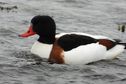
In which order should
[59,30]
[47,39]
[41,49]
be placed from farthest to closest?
[59,30] → [47,39] → [41,49]

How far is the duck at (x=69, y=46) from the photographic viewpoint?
13695mm

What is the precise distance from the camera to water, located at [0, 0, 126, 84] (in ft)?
41.0

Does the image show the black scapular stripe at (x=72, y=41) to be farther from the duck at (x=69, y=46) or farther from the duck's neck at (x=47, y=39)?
the duck's neck at (x=47, y=39)

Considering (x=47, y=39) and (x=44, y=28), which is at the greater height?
(x=44, y=28)

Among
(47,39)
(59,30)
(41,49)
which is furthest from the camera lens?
(59,30)

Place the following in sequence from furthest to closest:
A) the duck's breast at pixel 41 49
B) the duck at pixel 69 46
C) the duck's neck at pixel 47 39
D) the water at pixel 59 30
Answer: the duck's neck at pixel 47 39
the duck's breast at pixel 41 49
the duck at pixel 69 46
the water at pixel 59 30

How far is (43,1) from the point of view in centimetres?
1952

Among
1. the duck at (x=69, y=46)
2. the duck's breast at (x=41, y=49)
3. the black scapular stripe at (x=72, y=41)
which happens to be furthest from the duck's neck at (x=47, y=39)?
the black scapular stripe at (x=72, y=41)

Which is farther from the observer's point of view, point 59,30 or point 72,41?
point 59,30

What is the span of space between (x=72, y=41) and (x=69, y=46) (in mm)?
128

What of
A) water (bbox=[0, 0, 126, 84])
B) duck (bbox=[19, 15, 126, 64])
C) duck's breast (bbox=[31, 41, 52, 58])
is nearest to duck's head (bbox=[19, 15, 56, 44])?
duck (bbox=[19, 15, 126, 64])

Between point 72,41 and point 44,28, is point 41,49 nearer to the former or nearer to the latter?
point 44,28

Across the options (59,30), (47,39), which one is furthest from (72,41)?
(59,30)

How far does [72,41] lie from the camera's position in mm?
13727
